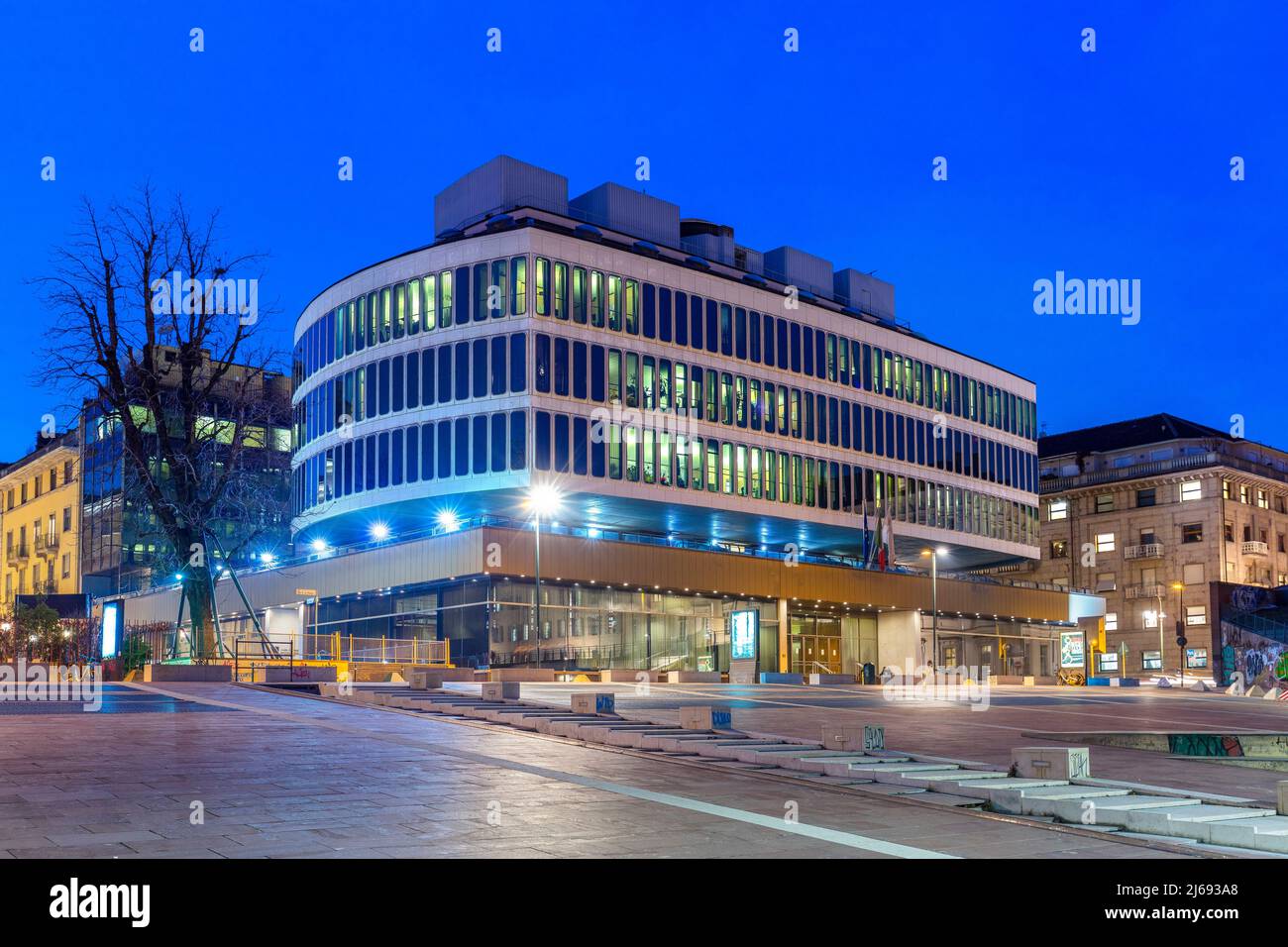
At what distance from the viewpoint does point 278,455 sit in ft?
300

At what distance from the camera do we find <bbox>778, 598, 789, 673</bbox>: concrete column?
7362cm

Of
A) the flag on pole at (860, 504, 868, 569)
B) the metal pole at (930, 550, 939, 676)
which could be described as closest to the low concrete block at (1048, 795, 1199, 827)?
the metal pole at (930, 550, 939, 676)

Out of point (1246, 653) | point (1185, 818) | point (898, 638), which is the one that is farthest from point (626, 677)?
point (1246, 653)

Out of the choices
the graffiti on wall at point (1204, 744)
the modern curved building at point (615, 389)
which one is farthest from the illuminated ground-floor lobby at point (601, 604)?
the graffiti on wall at point (1204, 744)

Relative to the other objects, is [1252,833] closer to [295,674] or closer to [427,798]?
[427,798]

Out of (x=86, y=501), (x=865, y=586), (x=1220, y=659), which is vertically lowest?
(x=1220, y=659)

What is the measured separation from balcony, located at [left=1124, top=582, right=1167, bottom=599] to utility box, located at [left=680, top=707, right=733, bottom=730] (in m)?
82.5

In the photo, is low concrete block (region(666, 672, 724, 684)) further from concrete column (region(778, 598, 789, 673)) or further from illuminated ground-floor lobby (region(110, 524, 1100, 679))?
concrete column (region(778, 598, 789, 673))

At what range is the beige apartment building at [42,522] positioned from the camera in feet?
325

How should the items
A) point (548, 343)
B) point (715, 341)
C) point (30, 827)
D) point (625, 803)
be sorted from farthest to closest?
point (715, 341)
point (548, 343)
point (625, 803)
point (30, 827)

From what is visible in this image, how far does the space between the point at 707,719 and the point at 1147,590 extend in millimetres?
83382
